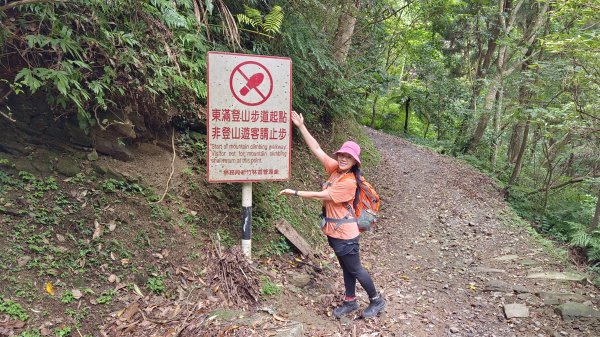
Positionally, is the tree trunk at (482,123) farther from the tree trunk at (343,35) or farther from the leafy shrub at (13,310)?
the leafy shrub at (13,310)

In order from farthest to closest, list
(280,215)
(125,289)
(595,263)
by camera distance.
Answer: (595,263)
(280,215)
(125,289)

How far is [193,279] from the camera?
12.4ft

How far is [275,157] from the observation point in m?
4.12

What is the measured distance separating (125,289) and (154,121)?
2.06 metres

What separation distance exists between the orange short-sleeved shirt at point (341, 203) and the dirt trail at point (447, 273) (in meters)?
0.98

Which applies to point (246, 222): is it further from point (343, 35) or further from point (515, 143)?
point (515, 143)

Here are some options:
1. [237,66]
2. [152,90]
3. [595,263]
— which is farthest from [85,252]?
[595,263]

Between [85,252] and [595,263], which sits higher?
[85,252]

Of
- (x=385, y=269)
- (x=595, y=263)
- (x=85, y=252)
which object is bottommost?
(x=595, y=263)

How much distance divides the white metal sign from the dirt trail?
1.58 meters

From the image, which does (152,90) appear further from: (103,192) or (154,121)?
(103,192)

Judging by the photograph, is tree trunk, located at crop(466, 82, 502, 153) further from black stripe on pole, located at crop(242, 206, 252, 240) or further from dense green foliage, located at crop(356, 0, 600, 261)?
black stripe on pole, located at crop(242, 206, 252, 240)

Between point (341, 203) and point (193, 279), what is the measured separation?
1.76 metres

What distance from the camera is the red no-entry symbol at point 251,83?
3.81m
